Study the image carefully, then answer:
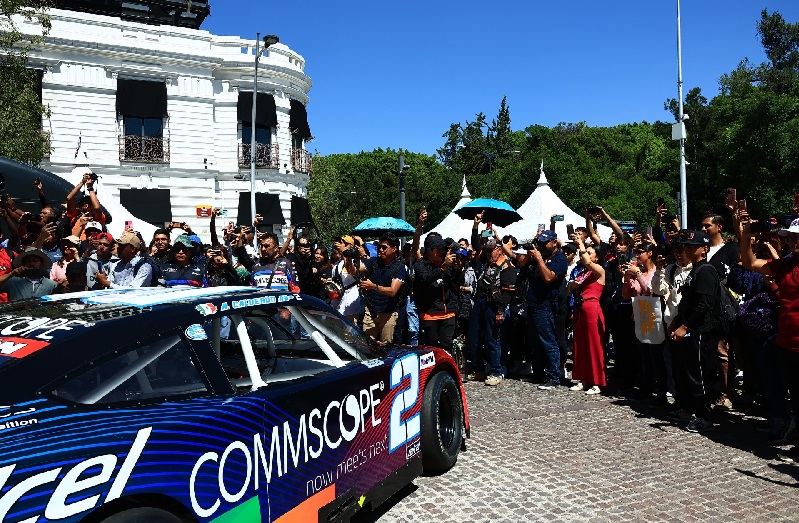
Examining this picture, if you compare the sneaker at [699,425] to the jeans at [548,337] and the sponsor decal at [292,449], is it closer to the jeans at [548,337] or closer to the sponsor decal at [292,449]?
the jeans at [548,337]

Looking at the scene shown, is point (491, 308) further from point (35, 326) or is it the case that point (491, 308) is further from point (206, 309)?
point (35, 326)

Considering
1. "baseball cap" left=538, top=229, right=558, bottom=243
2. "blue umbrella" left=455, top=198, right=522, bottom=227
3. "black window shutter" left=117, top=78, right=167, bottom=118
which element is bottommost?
"baseball cap" left=538, top=229, right=558, bottom=243

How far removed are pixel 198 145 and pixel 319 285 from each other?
72.2 feet

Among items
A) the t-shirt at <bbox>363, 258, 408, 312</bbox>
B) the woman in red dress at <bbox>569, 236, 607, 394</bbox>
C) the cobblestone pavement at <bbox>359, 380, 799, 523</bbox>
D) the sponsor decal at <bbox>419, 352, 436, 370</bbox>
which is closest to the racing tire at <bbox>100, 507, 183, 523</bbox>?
the cobblestone pavement at <bbox>359, 380, 799, 523</bbox>

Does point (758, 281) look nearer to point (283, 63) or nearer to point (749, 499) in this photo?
point (749, 499)

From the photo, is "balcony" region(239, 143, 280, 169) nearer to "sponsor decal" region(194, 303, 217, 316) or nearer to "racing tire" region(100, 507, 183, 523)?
"sponsor decal" region(194, 303, 217, 316)

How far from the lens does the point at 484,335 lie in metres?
8.89

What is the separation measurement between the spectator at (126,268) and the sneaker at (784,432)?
21.9 ft

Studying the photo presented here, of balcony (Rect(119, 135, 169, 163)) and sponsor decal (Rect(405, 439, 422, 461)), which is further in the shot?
balcony (Rect(119, 135, 169, 163))

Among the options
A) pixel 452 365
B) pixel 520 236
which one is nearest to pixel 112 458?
pixel 452 365

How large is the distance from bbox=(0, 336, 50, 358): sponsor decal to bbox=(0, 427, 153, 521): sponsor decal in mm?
612

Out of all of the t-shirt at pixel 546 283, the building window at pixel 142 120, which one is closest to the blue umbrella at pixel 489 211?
the t-shirt at pixel 546 283

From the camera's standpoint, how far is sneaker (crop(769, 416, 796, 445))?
19.1ft

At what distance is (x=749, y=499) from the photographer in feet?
15.1
